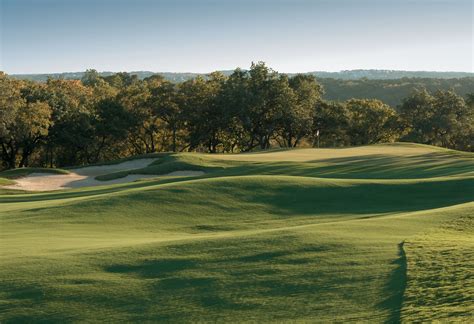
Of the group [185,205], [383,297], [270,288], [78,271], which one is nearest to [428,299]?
[383,297]

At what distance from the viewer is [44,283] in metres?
8.77

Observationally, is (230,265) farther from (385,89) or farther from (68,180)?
(385,89)

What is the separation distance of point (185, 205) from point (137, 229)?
2780 mm

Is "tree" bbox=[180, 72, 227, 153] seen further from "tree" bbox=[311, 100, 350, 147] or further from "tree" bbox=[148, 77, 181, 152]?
"tree" bbox=[311, 100, 350, 147]

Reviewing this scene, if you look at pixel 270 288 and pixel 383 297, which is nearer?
pixel 383 297

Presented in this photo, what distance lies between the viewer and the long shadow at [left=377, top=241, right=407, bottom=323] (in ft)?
24.1

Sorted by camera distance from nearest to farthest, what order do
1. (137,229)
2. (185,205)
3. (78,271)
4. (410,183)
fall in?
(78,271)
(137,229)
(185,205)
(410,183)

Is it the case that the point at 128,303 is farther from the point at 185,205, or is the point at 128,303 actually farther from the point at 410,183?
the point at 410,183

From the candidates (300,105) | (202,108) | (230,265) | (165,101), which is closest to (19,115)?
(165,101)

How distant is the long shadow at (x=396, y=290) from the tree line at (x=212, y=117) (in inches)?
1813

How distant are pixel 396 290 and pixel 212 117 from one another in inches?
2048

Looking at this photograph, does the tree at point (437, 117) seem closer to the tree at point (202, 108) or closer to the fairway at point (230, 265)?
the tree at point (202, 108)

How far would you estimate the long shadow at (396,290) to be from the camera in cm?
735

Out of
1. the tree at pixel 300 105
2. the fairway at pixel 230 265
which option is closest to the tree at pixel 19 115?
the tree at pixel 300 105
